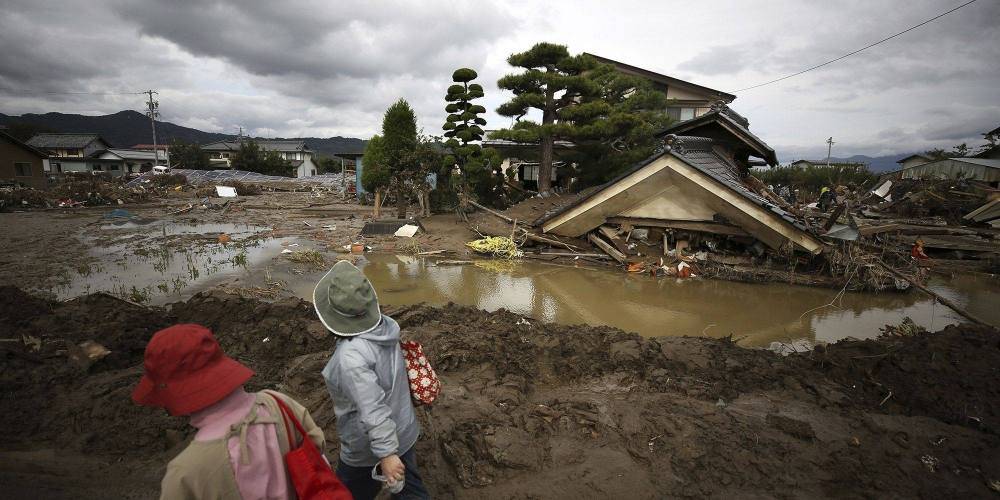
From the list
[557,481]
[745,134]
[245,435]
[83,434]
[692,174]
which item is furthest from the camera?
[745,134]

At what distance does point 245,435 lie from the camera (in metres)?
1.51

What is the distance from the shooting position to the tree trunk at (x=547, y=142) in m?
15.9

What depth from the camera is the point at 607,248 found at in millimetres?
10344

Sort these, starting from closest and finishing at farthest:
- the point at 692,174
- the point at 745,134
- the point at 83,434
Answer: the point at 83,434
the point at 692,174
the point at 745,134

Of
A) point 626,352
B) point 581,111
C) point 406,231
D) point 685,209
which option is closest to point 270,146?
point 406,231

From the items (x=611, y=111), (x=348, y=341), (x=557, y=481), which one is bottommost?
(x=557, y=481)

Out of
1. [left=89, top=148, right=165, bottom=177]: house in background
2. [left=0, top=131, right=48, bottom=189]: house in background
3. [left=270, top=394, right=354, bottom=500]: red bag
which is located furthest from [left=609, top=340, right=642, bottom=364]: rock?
[left=89, top=148, right=165, bottom=177]: house in background

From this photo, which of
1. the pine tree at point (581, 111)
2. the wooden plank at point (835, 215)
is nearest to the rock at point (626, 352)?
the wooden plank at point (835, 215)

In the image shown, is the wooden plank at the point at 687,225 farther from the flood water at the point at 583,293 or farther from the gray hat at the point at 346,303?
the gray hat at the point at 346,303

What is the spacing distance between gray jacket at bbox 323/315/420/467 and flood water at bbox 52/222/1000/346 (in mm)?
4648

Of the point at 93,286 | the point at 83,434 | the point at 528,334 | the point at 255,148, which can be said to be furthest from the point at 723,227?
the point at 255,148

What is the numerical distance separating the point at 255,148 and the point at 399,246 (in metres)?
42.1

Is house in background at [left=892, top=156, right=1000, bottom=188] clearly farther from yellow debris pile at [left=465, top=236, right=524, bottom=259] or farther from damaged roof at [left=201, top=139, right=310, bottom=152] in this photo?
damaged roof at [left=201, top=139, right=310, bottom=152]

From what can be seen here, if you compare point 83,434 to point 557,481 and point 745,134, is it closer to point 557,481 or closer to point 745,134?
A: point 557,481
